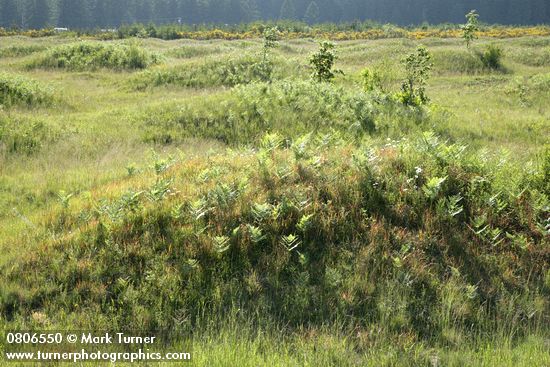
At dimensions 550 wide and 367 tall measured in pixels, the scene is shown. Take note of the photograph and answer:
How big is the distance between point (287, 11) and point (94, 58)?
16923 centimetres

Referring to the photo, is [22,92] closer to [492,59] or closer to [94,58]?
[94,58]

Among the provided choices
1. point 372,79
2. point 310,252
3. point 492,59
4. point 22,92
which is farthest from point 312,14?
point 310,252

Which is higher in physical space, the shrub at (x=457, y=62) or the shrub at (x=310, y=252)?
the shrub at (x=457, y=62)

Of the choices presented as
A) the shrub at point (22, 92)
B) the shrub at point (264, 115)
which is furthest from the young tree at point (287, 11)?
the shrub at point (264, 115)

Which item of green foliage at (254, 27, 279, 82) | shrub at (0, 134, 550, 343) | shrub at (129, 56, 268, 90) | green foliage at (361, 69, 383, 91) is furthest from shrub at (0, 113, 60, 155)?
green foliage at (254, 27, 279, 82)

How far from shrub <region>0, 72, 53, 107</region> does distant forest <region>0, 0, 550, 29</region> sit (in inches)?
5460

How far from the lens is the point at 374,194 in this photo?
6.56m

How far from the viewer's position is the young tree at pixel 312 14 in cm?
18012

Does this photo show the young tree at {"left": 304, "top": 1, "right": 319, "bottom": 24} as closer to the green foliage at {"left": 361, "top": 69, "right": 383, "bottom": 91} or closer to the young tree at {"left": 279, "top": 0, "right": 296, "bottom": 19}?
the young tree at {"left": 279, "top": 0, "right": 296, "bottom": 19}

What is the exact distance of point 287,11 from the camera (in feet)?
613

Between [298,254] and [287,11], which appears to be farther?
Result: [287,11]

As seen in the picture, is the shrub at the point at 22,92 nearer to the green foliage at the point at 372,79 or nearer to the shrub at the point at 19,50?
the green foliage at the point at 372,79

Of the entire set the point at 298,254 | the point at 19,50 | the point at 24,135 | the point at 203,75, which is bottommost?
the point at 298,254

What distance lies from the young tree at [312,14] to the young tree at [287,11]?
7.91m
